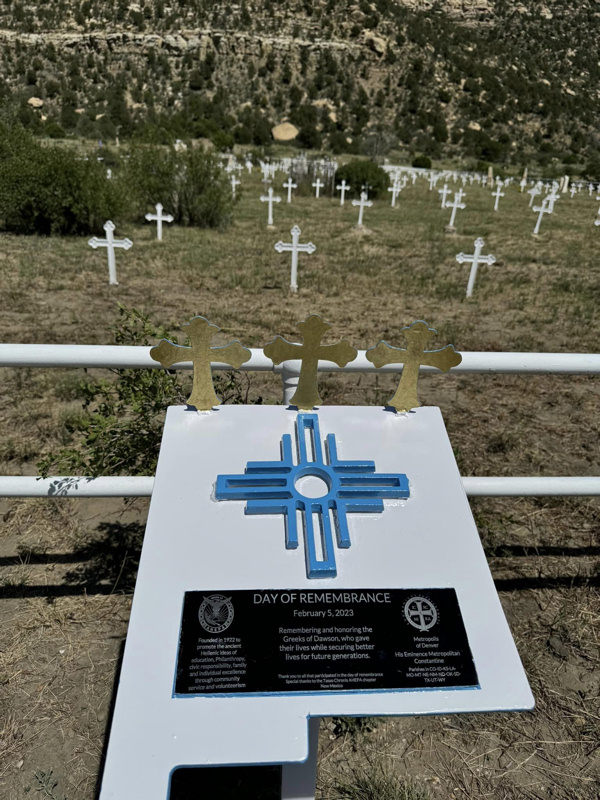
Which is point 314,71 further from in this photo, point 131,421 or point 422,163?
point 131,421

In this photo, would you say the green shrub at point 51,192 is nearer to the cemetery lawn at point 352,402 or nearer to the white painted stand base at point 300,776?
the cemetery lawn at point 352,402

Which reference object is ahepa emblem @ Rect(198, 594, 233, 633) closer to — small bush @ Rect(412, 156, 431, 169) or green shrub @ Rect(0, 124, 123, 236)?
green shrub @ Rect(0, 124, 123, 236)

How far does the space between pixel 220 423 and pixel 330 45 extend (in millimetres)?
69417

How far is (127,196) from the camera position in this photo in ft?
43.2

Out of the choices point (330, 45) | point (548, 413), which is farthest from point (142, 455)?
point (330, 45)

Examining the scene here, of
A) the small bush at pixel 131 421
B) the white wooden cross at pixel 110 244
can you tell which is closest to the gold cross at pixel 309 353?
the small bush at pixel 131 421

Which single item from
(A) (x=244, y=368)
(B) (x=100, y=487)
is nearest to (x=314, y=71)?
(A) (x=244, y=368)

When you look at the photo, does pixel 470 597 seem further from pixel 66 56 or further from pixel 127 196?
pixel 66 56

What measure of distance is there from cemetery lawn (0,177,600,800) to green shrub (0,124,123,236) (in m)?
0.82

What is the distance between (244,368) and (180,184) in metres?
12.7

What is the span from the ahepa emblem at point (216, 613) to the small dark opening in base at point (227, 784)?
1137mm

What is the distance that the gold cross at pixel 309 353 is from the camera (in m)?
1.86

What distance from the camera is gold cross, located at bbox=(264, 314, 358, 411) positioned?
6.10 ft

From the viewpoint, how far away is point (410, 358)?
1972 mm
